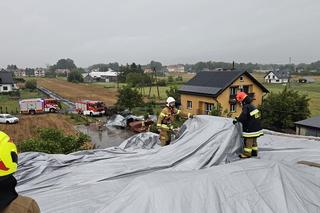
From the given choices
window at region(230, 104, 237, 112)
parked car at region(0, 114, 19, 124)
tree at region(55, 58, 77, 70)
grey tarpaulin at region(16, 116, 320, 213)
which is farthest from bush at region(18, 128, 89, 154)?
tree at region(55, 58, 77, 70)

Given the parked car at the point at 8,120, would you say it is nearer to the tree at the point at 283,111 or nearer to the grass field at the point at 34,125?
the grass field at the point at 34,125

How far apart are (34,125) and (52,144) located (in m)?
18.1

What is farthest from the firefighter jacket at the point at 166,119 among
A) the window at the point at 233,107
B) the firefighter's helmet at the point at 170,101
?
the window at the point at 233,107

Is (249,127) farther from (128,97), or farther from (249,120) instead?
(128,97)

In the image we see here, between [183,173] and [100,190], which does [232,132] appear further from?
[100,190]

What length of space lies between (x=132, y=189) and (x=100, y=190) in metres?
0.63

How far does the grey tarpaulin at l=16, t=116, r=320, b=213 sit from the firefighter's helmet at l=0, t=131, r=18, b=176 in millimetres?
1334

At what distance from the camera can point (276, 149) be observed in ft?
18.1

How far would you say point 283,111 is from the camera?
2005 cm

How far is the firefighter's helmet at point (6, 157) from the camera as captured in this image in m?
1.57

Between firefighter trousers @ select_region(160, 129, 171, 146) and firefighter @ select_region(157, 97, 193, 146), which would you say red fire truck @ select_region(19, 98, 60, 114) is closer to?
firefighter @ select_region(157, 97, 193, 146)

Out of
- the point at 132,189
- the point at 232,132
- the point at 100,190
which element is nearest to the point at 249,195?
the point at 132,189

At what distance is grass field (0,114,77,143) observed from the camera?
2105 centimetres

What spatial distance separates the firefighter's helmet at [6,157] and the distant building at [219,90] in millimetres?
22904
